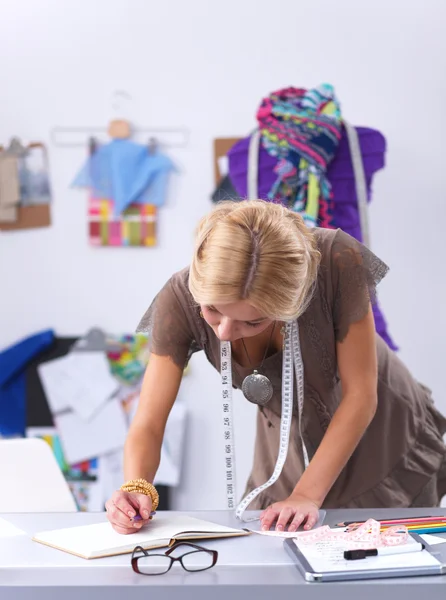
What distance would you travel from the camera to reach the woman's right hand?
132 cm

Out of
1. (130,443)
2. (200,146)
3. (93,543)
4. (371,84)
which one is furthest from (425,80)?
(93,543)

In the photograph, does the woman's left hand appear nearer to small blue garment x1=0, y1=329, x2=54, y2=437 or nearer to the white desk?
the white desk

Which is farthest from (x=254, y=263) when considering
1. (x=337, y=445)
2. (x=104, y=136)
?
(x=104, y=136)

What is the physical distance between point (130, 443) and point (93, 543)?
13.9 inches

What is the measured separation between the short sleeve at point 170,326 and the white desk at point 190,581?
1.60 feet

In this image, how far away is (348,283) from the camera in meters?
1.59

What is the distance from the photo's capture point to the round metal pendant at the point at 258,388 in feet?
5.28

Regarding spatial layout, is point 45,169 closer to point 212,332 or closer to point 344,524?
point 212,332

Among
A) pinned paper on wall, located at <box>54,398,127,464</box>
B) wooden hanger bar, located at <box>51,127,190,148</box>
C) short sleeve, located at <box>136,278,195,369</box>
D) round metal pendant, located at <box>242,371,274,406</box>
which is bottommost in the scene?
pinned paper on wall, located at <box>54,398,127,464</box>

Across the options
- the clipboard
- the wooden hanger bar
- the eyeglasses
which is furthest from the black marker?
the wooden hanger bar

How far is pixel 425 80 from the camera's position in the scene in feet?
10.1

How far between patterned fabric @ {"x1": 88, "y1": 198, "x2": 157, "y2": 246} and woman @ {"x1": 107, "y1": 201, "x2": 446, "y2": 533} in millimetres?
1423

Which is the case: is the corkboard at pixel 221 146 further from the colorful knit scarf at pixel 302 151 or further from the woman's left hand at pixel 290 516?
the woman's left hand at pixel 290 516

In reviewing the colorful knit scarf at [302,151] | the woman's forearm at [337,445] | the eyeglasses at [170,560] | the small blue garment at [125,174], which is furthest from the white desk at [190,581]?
the small blue garment at [125,174]
